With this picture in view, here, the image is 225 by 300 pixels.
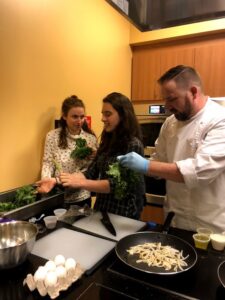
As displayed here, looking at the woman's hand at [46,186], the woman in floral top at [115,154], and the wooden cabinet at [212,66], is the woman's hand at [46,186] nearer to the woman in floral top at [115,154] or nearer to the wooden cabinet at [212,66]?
the woman in floral top at [115,154]

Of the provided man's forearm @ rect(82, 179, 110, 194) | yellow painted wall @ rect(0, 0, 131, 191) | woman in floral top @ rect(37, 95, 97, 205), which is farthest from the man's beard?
yellow painted wall @ rect(0, 0, 131, 191)

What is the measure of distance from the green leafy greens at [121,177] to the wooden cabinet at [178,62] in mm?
1994

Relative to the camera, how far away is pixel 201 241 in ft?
3.49

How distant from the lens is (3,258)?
858 mm

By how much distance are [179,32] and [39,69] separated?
70.3 inches

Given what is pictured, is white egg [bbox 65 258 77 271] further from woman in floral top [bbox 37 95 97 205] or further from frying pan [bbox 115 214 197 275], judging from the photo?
woman in floral top [bbox 37 95 97 205]

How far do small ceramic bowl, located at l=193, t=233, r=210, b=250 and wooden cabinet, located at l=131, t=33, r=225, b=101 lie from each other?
2162 mm

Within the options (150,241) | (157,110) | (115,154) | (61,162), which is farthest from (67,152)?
(157,110)

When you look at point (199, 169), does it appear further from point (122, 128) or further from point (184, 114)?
point (122, 128)

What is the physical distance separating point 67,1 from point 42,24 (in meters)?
0.40

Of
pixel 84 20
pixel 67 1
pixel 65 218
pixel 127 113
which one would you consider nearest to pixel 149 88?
pixel 84 20

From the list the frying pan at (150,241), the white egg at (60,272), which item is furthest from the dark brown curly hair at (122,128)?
the white egg at (60,272)

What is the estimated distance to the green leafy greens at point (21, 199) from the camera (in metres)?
1.41

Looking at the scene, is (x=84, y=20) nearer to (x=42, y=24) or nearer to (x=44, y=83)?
(x=42, y=24)
